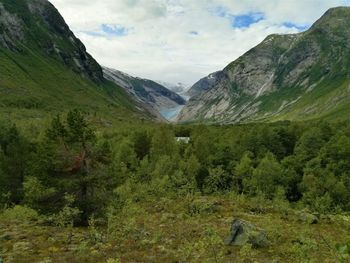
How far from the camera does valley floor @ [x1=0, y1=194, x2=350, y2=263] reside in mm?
24422

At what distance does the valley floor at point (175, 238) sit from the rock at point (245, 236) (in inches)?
23.6

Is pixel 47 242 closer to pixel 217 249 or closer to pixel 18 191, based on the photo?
pixel 217 249

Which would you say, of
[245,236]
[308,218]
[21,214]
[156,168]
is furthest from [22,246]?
[156,168]

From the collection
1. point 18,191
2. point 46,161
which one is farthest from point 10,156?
point 46,161

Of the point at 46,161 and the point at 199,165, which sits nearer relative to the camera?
the point at 46,161

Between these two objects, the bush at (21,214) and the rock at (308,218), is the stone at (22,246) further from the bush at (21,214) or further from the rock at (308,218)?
the rock at (308,218)

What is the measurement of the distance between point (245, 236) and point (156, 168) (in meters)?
71.9

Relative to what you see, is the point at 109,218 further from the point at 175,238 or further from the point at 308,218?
the point at 308,218

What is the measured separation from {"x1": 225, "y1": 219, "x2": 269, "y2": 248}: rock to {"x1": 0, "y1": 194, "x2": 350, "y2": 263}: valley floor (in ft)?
1.97

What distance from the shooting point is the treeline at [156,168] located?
42.0 meters

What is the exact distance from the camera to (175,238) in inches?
1184

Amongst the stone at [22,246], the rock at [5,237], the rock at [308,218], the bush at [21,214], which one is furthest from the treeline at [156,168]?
the rock at [308,218]

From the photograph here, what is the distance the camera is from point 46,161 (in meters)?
44.4

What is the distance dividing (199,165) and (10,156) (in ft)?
162
